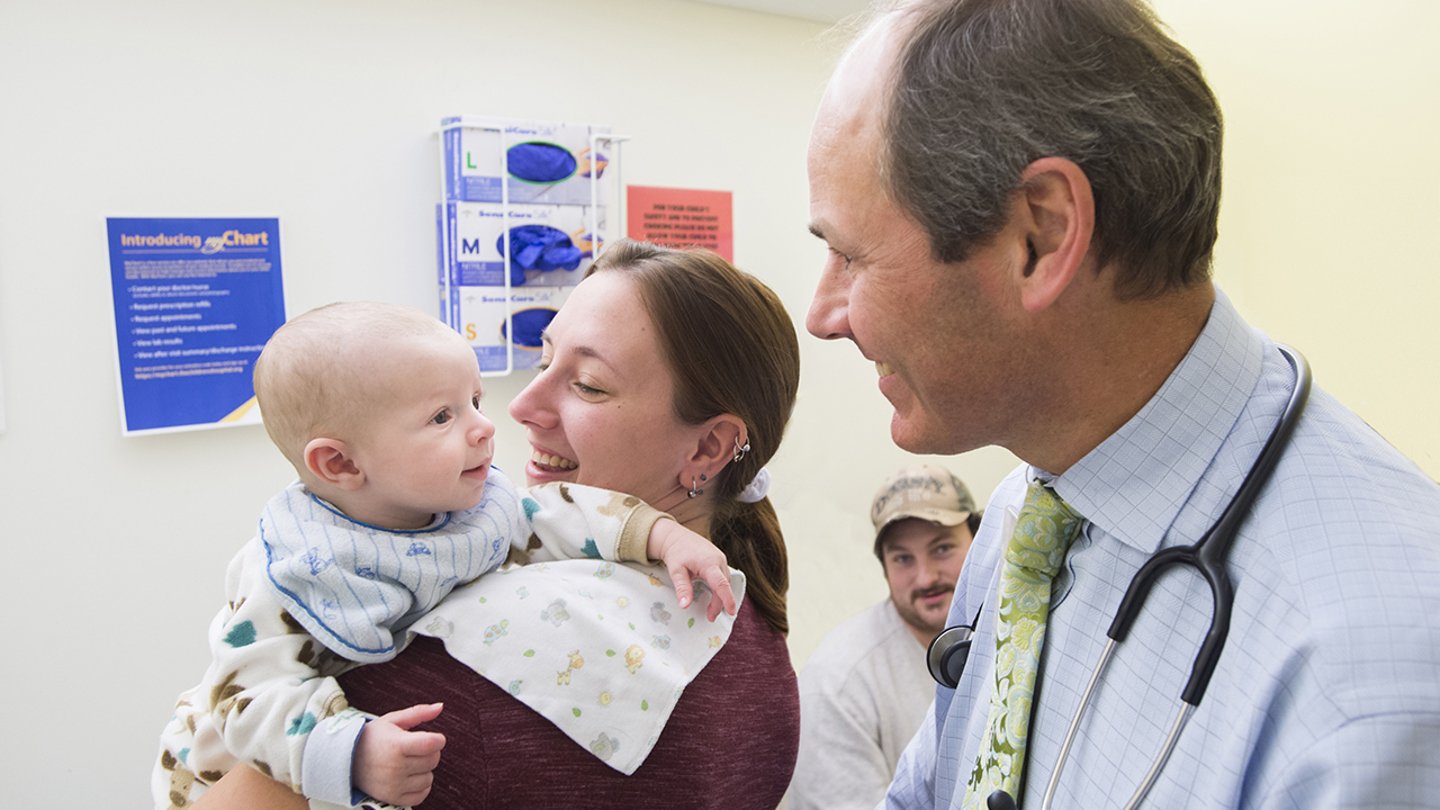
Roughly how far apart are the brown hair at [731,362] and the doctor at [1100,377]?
1.21ft

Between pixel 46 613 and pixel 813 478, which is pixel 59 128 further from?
pixel 813 478

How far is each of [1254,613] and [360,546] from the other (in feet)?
2.73

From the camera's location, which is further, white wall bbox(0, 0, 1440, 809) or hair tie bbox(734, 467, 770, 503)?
white wall bbox(0, 0, 1440, 809)

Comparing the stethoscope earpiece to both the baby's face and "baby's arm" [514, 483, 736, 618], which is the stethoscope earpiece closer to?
"baby's arm" [514, 483, 736, 618]

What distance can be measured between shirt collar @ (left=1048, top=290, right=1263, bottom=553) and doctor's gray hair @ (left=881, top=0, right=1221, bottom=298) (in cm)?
7

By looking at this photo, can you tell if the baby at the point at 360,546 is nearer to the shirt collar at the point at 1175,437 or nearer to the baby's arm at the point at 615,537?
the baby's arm at the point at 615,537

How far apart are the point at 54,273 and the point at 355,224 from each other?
574 mm

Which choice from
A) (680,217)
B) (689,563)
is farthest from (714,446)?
(680,217)

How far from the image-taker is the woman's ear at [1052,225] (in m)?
0.90

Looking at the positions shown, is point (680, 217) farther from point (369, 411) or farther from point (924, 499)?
point (369, 411)

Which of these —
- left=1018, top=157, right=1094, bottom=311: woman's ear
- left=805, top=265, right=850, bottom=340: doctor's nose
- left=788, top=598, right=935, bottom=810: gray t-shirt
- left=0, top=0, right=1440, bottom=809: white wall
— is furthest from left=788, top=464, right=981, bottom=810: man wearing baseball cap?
left=1018, top=157, right=1094, bottom=311: woman's ear

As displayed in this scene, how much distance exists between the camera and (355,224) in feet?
7.75

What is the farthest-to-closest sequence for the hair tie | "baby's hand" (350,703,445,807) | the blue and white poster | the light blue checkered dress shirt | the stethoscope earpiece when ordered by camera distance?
the blue and white poster, the hair tie, the stethoscope earpiece, "baby's hand" (350,703,445,807), the light blue checkered dress shirt

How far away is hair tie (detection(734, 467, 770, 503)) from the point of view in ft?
5.01
